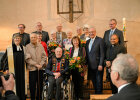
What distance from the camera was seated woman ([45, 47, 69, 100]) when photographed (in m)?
3.54

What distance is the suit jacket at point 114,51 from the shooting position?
3617 mm

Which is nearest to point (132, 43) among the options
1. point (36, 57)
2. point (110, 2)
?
point (110, 2)

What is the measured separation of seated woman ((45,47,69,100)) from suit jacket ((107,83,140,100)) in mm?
2381

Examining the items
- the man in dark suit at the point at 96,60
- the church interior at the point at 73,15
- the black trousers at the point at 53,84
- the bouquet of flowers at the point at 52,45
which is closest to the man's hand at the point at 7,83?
the black trousers at the point at 53,84

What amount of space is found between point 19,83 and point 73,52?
4.15 feet

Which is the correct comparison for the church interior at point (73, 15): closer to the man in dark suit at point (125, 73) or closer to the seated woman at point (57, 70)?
the seated woman at point (57, 70)

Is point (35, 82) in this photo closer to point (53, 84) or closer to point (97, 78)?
point (53, 84)

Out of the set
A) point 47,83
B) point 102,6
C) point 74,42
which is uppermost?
point 102,6

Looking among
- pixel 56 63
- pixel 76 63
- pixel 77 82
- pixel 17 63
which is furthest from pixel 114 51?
pixel 17 63

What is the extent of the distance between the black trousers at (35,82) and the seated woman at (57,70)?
0.21 meters

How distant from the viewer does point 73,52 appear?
3.87 m

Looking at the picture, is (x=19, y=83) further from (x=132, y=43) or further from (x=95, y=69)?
(x=132, y=43)

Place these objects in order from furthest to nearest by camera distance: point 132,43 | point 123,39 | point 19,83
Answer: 1. point 132,43
2. point 123,39
3. point 19,83

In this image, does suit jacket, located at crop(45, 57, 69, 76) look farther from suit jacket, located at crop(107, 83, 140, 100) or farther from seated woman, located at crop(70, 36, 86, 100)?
suit jacket, located at crop(107, 83, 140, 100)
